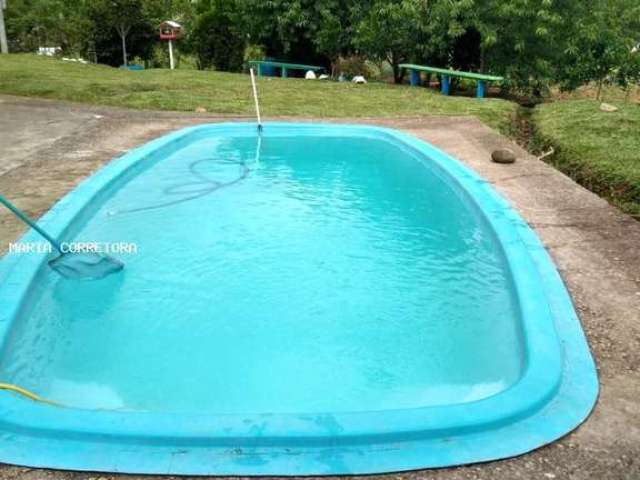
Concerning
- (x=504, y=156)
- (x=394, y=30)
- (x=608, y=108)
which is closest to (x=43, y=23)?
(x=394, y=30)

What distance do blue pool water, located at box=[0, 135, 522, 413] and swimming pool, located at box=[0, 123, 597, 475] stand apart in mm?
14

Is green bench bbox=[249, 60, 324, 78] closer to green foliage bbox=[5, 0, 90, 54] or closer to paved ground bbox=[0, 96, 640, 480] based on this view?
paved ground bbox=[0, 96, 640, 480]

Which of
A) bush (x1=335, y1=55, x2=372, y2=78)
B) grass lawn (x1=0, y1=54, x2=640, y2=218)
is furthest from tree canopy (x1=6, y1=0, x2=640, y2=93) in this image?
grass lawn (x1=0, y1=54, x2=640, y2=218)

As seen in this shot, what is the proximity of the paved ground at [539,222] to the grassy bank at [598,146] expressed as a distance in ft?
1.51

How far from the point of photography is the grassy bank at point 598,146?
5934 millimetres

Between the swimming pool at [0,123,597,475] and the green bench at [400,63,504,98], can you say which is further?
the green bench at [400,63,504,98]

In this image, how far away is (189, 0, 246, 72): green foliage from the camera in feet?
70.2

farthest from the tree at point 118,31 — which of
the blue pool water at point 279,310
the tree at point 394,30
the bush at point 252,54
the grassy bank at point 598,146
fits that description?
the blue pool water at point 279,310

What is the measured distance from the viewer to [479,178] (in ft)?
20.0

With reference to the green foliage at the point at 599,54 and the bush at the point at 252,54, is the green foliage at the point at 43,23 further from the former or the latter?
the green foliage at the point at 599,54

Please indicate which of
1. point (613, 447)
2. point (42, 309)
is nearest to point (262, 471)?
point (613, 447)

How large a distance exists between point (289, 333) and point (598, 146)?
16.4 feet

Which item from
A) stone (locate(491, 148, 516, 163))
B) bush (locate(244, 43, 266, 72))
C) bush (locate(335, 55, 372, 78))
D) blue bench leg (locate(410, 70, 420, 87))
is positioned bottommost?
stone (locate(491, 148, 516, 163))

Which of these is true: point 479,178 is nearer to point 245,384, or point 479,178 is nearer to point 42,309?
point 245,384
